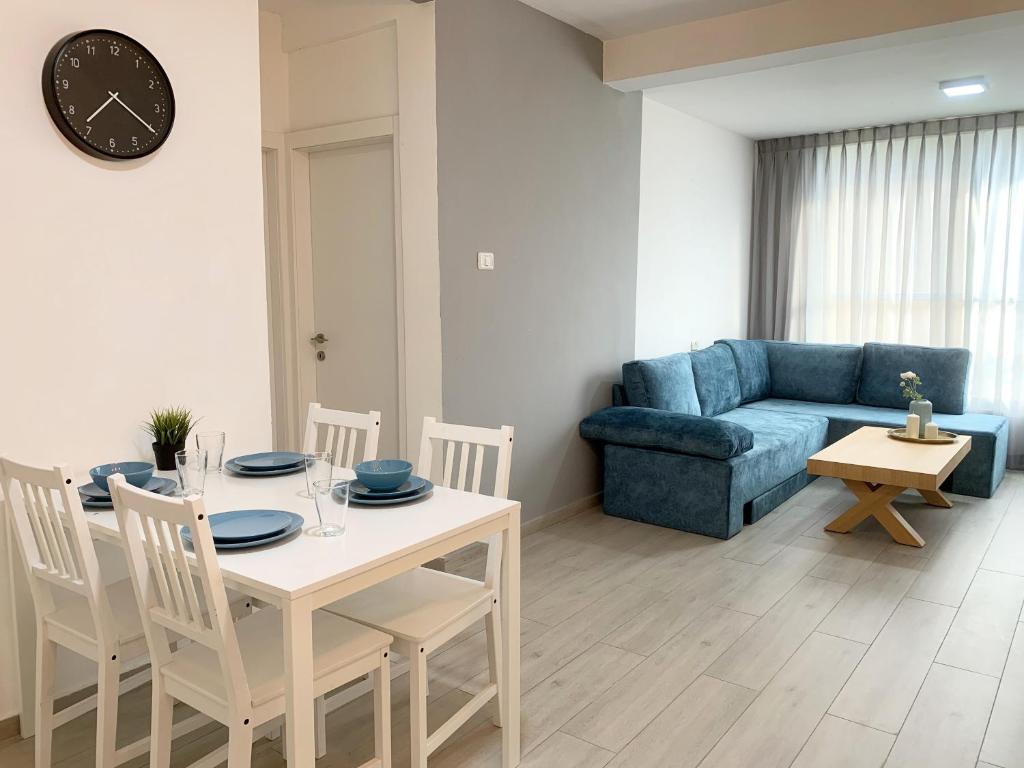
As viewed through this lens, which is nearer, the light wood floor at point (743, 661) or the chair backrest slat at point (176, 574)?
the chair backrest slat at point (176, 574)

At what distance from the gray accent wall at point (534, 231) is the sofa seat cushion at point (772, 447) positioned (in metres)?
0.92

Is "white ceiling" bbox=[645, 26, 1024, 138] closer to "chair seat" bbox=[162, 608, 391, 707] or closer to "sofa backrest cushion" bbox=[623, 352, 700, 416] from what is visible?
"sofa backrest cushion" bbox=[623, 352, 700, 416]

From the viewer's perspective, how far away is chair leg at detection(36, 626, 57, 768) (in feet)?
6.79

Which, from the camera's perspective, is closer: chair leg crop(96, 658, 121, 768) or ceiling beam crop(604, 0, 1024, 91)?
chair leg crop(96, 658, 121, 768)

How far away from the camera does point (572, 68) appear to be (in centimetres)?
429

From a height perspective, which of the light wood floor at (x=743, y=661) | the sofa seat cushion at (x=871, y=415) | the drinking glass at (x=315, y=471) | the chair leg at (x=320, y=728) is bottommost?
the light wood floor at (x=743, y=661)

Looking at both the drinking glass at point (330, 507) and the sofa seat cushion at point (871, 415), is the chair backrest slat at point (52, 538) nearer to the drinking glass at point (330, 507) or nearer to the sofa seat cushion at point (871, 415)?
the drinking glass at point (330, 507)

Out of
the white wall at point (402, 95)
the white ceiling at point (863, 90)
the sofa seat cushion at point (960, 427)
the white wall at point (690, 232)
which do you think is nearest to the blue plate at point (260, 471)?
the white wall at point (402, 95)

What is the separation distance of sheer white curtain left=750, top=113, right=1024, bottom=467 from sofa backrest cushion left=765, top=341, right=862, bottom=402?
421 millimetres

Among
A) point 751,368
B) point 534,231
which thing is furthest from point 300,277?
point 751,368

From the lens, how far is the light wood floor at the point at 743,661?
226cm

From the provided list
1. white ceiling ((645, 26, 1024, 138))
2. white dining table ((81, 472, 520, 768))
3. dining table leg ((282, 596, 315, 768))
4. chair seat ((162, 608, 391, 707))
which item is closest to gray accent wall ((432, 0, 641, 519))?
white ceiling ((645, 26, 1024, 138))

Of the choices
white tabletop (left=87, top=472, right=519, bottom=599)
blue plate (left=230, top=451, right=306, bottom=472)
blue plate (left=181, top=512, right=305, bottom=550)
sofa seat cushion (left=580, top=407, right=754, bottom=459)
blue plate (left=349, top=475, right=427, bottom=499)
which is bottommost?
sofa seat cushion (left=580, top=407, right=754, bottom=459)

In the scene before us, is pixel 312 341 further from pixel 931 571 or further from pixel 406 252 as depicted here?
pixel 931 571
